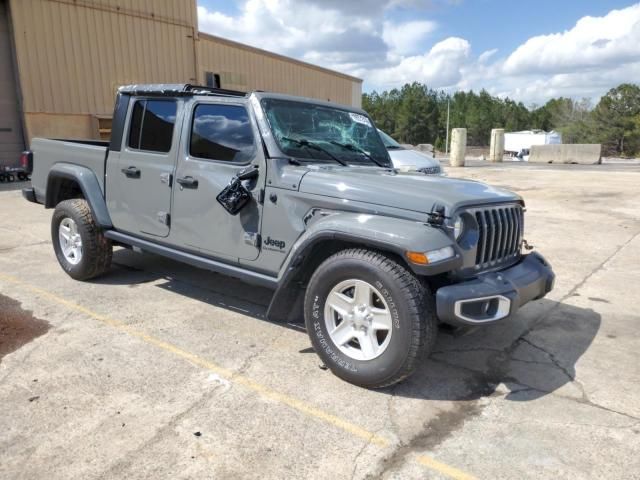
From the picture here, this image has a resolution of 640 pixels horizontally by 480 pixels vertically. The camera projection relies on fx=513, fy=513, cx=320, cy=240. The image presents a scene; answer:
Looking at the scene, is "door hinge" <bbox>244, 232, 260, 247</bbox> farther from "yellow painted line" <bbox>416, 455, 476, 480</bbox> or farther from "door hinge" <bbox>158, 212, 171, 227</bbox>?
"yellow painted line" <bbox>416, 455, 476, 480</bbox>

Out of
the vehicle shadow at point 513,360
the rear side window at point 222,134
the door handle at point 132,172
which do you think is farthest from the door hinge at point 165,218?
the vehicle shadow at point 513,360

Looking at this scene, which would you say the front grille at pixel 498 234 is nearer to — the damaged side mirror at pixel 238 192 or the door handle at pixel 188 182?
the damaged side mirror at pixel 238 192

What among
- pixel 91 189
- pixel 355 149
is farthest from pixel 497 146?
pixel 91 189

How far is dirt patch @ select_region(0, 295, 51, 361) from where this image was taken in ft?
12.5

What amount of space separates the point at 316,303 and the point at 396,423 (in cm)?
89

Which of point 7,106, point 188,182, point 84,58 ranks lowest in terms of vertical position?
point 188,182

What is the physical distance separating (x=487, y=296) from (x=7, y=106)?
15.4m

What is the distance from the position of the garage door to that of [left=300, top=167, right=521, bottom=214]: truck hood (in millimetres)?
14021

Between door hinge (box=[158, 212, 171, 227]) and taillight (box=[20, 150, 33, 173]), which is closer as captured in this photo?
door hinge (box=[158, 212, 171, 227])

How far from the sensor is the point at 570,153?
986 inches

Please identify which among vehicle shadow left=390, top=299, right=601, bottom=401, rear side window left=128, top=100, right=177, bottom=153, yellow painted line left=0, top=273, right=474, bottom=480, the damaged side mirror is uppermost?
rear side window left=128, top=100, right=177, bottom=153

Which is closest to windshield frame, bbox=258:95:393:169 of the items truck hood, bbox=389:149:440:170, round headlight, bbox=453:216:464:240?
round headlight, bbox=453:216:464:240

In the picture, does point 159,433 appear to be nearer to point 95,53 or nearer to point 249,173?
point 249,173

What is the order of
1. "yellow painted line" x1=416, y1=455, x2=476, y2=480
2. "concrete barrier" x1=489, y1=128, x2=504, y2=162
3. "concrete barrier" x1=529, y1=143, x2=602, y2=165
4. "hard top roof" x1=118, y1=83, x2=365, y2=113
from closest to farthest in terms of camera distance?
"yellow painted line" x1=416, y1=455, x2=476, y2=480
"hard top roof" x1=118, y1=83, x2=365, y2=113
"concrete barrier" x1=529, y1=143, x2=602, y2=165
"concrete barrier" x1=489, y1=128, x2=504, y2=162
